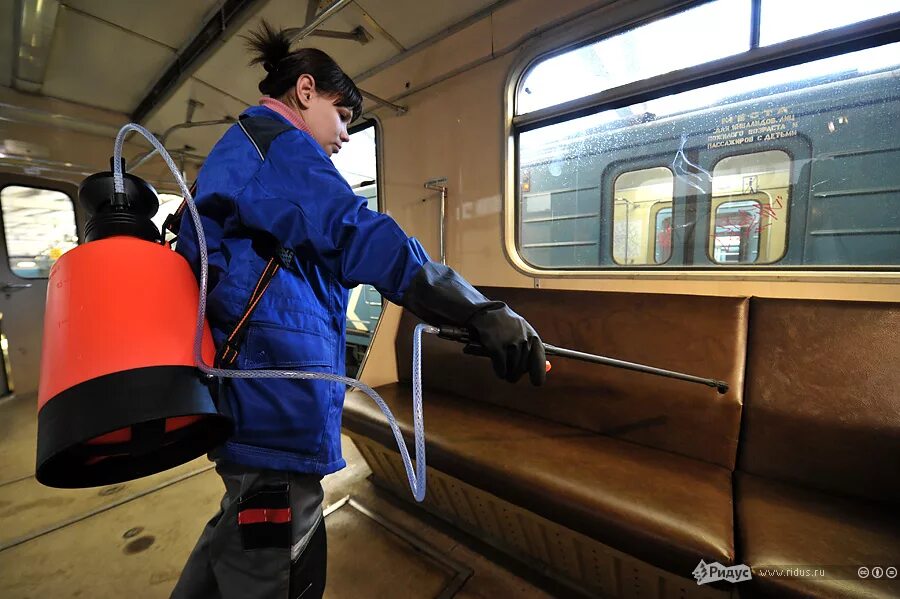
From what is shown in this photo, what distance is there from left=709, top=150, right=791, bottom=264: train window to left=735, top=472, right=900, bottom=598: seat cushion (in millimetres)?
973

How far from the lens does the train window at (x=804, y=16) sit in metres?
1.32

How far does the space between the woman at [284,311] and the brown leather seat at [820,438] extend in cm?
95

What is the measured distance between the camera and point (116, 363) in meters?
0.62

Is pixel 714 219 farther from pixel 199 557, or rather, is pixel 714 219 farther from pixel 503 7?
pixel 199 557

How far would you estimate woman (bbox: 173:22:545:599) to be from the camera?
773 millimetres

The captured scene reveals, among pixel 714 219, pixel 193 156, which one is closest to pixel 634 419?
pixel 714 219

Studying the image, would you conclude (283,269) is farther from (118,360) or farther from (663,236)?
(663,236)

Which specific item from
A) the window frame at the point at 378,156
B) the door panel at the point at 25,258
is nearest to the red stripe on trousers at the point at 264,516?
the window frame at the point at 378,156

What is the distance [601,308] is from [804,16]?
4.44 ft

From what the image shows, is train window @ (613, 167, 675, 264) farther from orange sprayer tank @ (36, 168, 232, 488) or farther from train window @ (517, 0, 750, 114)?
orange sprayer tank @ (36, 168, 232, 488)

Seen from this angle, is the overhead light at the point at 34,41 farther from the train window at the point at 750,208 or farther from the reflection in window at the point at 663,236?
the train window at the point at 750,208

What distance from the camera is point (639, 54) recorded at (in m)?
1.80

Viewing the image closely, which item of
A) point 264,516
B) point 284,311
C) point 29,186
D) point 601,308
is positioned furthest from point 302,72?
point 29,186

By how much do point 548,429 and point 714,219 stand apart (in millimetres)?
1284
